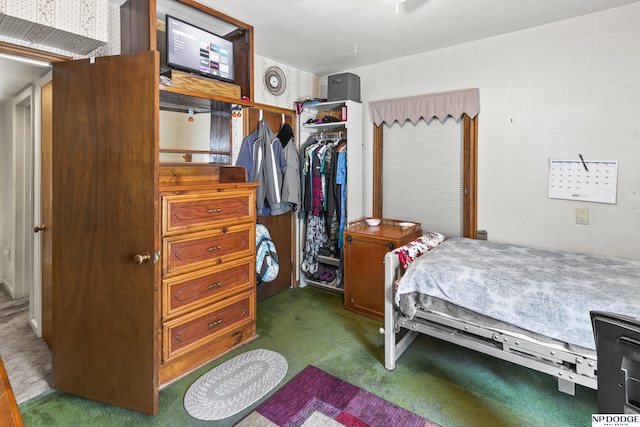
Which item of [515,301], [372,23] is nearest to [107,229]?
[515,301]

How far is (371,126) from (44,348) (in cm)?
339

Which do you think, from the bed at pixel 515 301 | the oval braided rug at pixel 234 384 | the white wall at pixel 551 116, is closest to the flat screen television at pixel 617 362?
the bed at pixel 515 301

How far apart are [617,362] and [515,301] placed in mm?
761

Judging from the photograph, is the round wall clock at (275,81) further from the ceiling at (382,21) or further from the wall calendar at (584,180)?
the wall calendar at (584,180)

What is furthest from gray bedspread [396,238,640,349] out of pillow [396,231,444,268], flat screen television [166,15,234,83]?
flat screen television [166,15,234,83]

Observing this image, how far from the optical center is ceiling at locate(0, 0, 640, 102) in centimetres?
221

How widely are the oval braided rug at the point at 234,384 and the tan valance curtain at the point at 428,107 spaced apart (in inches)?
95.3

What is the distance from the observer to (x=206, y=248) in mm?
2150

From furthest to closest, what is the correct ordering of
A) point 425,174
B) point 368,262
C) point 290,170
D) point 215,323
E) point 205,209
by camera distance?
point 290,170 → point 425,174 → point 368,262 → point 215,323 → point 205,209

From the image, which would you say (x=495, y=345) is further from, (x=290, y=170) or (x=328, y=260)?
(x=290, y=170)

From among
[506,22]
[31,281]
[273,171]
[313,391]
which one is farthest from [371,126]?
[31,281]

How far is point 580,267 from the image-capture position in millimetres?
1986

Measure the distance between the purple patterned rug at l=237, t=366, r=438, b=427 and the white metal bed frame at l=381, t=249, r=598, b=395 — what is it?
37 centimetres

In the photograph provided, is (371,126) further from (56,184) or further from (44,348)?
(44,348)
